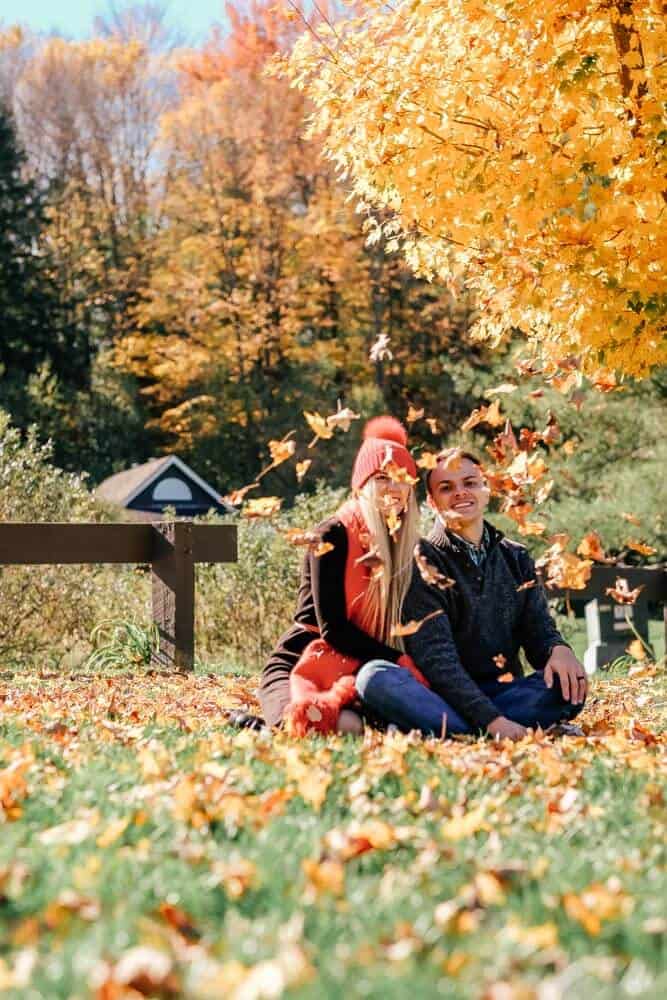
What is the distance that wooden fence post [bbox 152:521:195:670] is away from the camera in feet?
26.4

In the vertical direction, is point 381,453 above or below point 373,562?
above

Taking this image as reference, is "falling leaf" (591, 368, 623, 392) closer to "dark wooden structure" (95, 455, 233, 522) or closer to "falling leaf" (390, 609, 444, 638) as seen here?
"falling leaf" (390, 609, 444, 638)

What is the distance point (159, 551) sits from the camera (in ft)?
27.1

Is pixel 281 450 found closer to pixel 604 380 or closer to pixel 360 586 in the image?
pixel 360 586

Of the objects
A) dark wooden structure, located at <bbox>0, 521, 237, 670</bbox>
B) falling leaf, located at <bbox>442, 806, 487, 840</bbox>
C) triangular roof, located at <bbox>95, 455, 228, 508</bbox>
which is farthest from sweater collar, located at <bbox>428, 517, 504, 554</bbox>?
triangular roof, located at <bbox>95, 455, 228, 508</bbox>

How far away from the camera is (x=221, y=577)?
1015 cm

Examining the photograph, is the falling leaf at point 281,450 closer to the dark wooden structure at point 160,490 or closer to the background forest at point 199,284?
the dark wooden structure at point 160,490

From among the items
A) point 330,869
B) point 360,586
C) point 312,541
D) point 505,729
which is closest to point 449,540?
point 360,586

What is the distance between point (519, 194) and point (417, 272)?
4.05 ft

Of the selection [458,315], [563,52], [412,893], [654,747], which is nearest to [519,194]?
[563,52]

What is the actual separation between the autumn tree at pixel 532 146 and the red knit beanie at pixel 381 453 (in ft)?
2.78

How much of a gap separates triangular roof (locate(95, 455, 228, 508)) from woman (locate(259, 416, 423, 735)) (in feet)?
68.2

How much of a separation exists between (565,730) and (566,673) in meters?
0.22

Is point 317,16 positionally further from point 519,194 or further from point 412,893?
point 412,893
